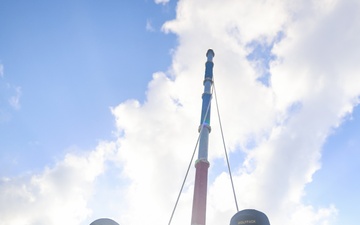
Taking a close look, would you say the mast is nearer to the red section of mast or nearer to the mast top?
the red section of mast

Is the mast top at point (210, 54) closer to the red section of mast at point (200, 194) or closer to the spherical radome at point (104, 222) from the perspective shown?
the red section of mast at point (200, 194)

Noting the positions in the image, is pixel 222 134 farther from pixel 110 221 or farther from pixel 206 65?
pixel 110 221

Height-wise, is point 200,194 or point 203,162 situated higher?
point 203,162

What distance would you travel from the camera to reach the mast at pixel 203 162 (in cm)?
1226

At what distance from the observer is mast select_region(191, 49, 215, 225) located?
12.3 meters

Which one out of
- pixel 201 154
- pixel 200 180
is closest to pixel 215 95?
pixel 201 154

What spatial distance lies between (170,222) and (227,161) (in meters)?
4.30

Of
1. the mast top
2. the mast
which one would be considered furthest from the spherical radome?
the mast top

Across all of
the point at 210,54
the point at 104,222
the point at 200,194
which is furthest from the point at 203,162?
the point at 104,222

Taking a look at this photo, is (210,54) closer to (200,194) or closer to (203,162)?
(203,162)

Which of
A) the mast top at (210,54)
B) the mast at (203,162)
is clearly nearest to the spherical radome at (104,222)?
the mast at (203,162)

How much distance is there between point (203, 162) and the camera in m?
13.9

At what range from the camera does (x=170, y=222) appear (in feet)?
40.8

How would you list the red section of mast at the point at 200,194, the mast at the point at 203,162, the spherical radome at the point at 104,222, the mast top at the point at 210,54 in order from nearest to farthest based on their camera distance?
the spherical radome at the point at 104,222, the red section of mast at the point at 200,194, the mast at the point at 203,162, the mast top at the point at 210,54
